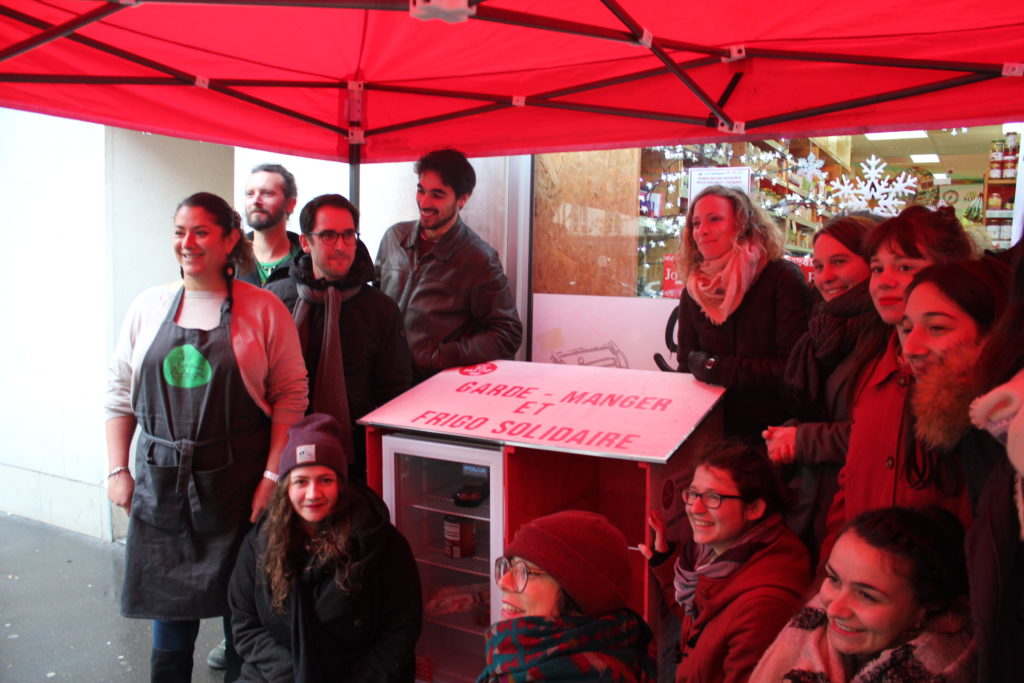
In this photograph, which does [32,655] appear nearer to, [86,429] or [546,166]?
[86,429]

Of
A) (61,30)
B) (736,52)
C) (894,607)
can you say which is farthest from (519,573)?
(61,30)

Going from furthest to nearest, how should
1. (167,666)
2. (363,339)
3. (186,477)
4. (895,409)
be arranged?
(363,339) < (167,666) < (186,477) < (895,409)

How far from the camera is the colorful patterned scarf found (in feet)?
6.56

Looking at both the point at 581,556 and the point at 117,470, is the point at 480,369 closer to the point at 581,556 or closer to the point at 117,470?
the point at 117,470

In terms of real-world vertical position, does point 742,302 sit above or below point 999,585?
above

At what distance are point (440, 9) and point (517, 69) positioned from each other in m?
1.56

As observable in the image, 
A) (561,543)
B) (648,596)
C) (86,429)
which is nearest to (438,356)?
(648,596)

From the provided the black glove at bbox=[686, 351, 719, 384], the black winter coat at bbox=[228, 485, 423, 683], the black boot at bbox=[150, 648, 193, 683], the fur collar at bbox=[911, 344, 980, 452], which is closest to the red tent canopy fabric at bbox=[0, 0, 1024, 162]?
the black glove at bbox=[686, 351, 719, 384]

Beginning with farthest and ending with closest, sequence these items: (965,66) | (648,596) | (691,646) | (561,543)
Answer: (648,596) < (965,66) < (691,646) < (561,543)

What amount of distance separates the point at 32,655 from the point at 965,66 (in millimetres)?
4620

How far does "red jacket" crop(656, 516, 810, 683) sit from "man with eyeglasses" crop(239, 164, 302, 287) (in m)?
2.47

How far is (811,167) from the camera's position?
170 inches

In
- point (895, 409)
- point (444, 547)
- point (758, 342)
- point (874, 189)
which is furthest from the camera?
point (874, 189)

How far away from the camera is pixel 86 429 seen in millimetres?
5578
